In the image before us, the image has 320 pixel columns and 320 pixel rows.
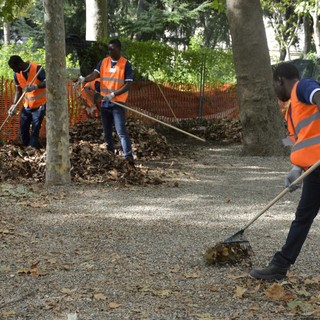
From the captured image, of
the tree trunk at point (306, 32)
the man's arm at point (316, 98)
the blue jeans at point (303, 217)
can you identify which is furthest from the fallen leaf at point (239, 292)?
the tree trunk at point (306, 32)

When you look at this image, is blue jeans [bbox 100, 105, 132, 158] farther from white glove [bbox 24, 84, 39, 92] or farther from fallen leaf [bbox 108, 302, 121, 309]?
fallen leaf [bbox 108, 302, 121, 309]

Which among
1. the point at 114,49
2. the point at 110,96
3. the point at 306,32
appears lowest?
the point at 110,96

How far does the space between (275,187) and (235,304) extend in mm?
5182

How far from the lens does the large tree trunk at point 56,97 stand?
9.15 meters

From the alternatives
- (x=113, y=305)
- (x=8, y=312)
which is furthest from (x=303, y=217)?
(x=8, y=312)

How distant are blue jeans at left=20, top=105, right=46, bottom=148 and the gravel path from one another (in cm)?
230

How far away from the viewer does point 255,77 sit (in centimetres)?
1295

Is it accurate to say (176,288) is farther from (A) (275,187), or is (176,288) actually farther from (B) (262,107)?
(B) (262,107)

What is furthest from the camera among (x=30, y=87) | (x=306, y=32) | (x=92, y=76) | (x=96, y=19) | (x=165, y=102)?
(x=306, y=32)

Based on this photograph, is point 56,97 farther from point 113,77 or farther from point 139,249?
point 139,249

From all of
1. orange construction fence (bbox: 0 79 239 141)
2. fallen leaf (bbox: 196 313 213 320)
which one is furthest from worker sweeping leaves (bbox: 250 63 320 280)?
orange construction fence (bbox: 0 79 239 141)

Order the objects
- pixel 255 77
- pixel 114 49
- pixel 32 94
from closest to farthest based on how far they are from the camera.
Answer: pixel 114 49 → pixel 32 94 → pixel 255 77

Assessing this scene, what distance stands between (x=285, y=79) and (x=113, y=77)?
5791mm

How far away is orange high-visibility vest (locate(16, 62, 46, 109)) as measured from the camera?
11.4 m
